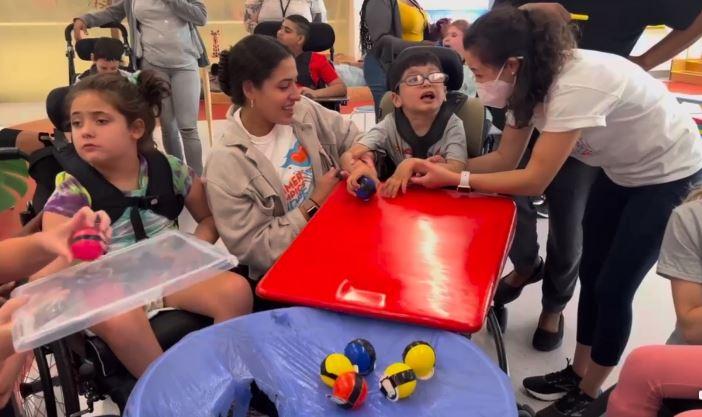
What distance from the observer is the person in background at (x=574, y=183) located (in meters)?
1.80

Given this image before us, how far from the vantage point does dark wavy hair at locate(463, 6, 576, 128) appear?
1389 mm

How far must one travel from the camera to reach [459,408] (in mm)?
912

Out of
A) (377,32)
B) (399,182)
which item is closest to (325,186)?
(399,182)

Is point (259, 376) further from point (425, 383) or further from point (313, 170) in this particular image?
point (313, 170)

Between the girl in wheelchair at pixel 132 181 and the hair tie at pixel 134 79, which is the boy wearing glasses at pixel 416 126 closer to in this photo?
the girl in wheelchair at pixel 132 181

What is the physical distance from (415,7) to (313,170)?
252cm

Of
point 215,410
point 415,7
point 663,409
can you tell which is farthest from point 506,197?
point 415,7

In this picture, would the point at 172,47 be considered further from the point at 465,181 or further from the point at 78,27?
the point at 465,181

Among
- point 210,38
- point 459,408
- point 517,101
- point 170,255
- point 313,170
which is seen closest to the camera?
point 459,408

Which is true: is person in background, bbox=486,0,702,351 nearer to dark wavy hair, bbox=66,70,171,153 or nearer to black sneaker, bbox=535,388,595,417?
black sneaker, bbox=535,388,595,417

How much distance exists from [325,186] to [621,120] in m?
0.82

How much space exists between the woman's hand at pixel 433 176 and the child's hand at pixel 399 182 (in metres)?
0.02

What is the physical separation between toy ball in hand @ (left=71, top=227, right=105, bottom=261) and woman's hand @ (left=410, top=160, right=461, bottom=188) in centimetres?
89

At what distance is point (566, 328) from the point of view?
2316 millimetres
